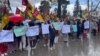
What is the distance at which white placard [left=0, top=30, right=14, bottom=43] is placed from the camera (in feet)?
51.3

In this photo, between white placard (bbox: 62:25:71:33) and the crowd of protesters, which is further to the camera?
white placard (bbox: 62:25:71:33)

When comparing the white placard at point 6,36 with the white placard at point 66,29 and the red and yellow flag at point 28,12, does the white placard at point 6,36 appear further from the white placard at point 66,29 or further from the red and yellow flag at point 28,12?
the white placard at point 66,29

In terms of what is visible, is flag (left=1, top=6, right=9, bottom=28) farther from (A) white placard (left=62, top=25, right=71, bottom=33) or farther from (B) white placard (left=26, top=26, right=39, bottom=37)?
(A) white placard (left=62, top=25, right=71, bottom=33)

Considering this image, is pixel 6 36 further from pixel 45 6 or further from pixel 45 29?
pixel 45 6

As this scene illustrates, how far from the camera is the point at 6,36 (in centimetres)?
1584

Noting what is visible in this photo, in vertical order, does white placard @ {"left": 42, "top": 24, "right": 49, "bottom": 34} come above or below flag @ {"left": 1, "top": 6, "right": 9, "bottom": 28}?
below

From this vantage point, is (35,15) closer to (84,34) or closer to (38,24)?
(38,24)

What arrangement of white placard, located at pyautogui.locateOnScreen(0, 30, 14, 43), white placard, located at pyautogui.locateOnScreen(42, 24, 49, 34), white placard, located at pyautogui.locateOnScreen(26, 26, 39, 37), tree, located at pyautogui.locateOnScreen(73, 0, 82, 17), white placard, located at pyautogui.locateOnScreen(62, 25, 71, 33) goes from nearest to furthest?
1. white placard, located at pyautogui.locateOnScreen(0, 30, 14, 43)
2. white placard, located at pyautogui.locateOnScreen(26, 26, 39, 37)
3. white placard, located at pyautogui.locateOnScreen(42, 24, 49, 34)
4. white placard, located at pyautogui.locateOnScreen(62, 25, 71, 33)
5. tree, located at pyautogui.locateOnScreen(73, 0, 82, 17)

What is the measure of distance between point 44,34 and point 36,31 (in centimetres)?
159

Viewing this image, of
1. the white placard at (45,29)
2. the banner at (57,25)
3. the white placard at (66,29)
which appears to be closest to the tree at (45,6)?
the white placard at (66,29)

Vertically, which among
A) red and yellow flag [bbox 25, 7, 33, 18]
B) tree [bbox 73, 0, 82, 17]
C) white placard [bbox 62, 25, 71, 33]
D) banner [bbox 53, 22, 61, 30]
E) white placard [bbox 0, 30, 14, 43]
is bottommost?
tree [bbox 73, 0, 82, 17]

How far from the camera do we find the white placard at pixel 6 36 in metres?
15.6

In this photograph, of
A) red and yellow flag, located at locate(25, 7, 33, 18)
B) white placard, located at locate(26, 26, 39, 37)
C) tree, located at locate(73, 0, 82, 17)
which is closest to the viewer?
white placard, located at locate(26, 26, 39, 37)

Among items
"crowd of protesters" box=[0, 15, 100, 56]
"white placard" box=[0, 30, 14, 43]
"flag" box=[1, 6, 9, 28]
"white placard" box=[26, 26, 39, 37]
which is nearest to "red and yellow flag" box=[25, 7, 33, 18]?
"crowd of protesters" box=[0, 15, 100, 56]
